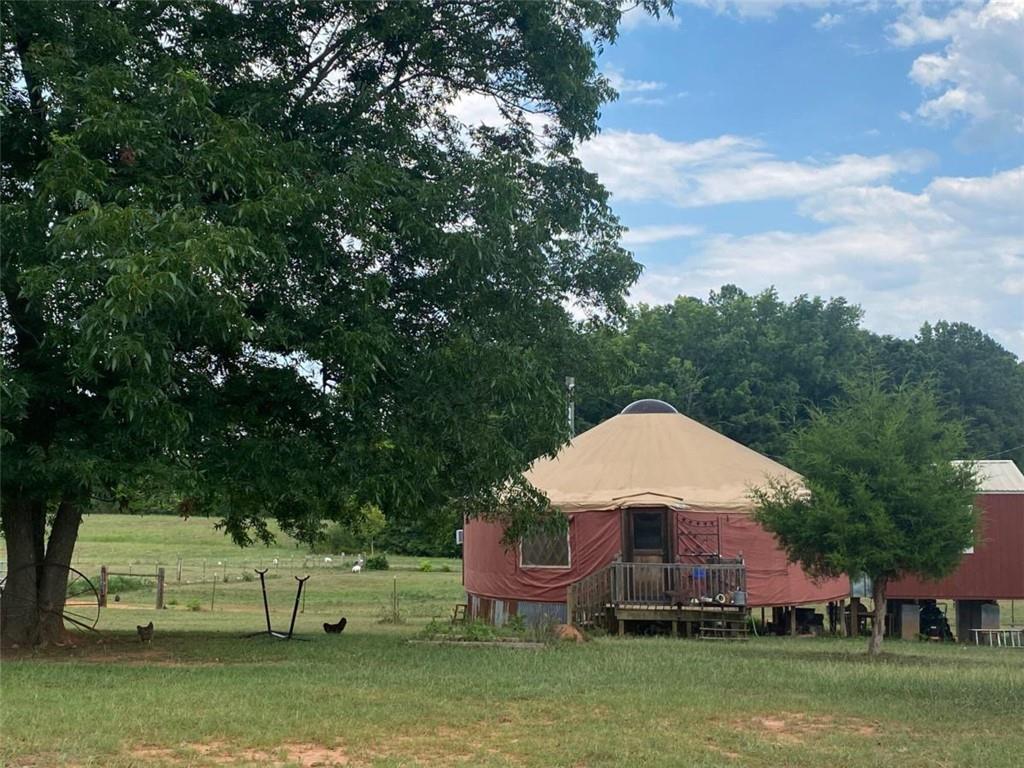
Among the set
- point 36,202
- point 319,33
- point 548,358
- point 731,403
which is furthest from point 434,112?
point 731,403

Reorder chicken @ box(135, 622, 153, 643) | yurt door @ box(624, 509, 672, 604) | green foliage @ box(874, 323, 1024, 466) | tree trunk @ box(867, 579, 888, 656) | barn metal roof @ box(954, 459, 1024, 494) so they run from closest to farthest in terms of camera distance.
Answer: chicken @ box(135, 622, 153, 643)
tree trunk @ box(867, 579, 888, 656)
yurt door @ box(624, 509, 672, 604)
barn metal roof @ box(954, 459, 1024, 494)
green foliage @ box(874, 323, 1024, 466)

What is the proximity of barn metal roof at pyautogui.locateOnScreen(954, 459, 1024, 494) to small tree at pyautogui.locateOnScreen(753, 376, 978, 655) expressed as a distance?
31.7 feet

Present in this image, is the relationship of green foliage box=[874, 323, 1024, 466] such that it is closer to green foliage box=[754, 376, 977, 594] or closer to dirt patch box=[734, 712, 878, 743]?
green foliage box=[754, 376, 977, 594]

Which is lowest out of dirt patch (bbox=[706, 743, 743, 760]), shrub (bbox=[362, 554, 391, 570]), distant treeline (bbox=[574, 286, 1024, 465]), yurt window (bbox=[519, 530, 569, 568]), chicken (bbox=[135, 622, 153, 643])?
shrub (bbox=[362, 554, 391, 570])

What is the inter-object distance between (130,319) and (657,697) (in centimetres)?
515

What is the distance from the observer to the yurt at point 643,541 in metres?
17.5

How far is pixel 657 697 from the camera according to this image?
898 centimetres

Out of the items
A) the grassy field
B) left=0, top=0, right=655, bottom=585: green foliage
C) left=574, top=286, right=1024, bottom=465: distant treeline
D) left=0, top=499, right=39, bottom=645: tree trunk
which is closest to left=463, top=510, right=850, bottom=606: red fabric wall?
the grassy field

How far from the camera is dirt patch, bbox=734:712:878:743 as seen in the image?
768 centimetres

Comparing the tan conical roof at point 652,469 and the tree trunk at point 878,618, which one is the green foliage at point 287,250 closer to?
the tree trunk at point 878,618

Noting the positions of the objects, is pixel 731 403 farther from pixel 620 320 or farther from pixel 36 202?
pixel 36 202

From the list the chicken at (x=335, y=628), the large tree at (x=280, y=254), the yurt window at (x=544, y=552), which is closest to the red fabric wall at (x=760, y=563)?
the yurt window at (x=544, y=552)

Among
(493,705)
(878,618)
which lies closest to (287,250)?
(493,705)

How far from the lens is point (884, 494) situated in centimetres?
1322
